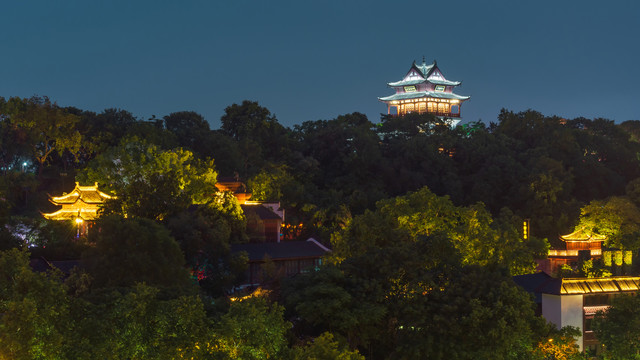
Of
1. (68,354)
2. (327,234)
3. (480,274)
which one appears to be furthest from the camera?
(327,234)

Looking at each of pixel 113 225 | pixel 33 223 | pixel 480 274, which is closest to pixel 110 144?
pixel 33 223

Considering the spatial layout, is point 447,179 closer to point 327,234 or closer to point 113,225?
point 327,234

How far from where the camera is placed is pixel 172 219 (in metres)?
23.7

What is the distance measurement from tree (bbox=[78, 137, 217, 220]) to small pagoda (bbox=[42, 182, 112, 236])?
762 millimetres

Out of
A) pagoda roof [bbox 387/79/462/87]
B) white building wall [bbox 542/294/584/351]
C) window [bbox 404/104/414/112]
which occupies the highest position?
pagoda roof [bbox 387/79/462/87]

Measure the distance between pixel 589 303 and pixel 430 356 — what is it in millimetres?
8779

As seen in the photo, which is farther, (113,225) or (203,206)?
(203,206)

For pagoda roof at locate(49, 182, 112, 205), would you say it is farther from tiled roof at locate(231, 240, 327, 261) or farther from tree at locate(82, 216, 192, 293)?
tree at locate(82, 216, 192, 293)

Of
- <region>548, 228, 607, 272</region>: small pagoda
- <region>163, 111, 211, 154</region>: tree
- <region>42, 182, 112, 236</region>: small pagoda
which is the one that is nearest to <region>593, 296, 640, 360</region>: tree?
<region>42, 182, 112, 236</region>: small pagoda

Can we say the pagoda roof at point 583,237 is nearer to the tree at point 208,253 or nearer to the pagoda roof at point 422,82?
the tree at point 208,253

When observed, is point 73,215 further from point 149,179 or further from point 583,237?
point 583,237

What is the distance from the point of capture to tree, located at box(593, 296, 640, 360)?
1792cm

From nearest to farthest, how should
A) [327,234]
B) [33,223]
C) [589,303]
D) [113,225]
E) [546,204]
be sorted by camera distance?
[113,225]
[589,303]
[33,223]
[327,234]
[546,204]

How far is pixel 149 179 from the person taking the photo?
26797 mm
